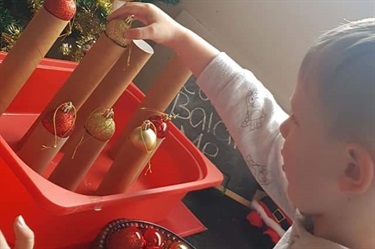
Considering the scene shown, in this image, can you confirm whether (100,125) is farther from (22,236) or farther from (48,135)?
(22,236)

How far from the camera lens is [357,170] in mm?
473

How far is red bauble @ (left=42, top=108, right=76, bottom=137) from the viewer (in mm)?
634

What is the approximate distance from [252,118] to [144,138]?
0.12 metres

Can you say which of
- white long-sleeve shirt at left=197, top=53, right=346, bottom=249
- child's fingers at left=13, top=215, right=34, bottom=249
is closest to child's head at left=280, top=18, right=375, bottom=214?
white long-sleeve shirt at left=197, top=53, right=346, bottom=249

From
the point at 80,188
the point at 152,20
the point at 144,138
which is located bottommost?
the point at 80,188

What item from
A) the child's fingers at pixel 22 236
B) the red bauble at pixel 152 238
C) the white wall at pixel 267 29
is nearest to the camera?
the child's fingers at pixel 22 236

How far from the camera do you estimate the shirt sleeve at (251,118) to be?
648 millimetres

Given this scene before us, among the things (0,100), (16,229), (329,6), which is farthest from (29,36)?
(329,6)

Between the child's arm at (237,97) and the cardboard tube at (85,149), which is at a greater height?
the child's arm at (237,97)

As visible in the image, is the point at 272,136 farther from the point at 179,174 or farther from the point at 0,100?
the point at 0,100

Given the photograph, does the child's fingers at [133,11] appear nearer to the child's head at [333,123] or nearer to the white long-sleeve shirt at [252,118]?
the white long-sleeve shirt at [252,118]

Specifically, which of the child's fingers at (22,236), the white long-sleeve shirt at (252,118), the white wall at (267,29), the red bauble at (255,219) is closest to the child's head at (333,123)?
the white long-sleeve shirt at (252,118)

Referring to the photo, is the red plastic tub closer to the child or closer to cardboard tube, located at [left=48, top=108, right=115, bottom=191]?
cardboard tube, located at [left=48, top=108, right=115, bottom=191]

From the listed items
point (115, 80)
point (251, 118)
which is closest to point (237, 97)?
point (251, 118)
